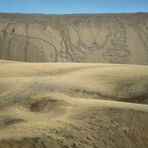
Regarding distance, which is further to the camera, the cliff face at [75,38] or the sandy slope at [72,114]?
the cliff face at [75,38]

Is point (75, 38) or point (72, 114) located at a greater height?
point (75, 38)

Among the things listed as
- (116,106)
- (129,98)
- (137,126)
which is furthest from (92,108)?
(129,98)

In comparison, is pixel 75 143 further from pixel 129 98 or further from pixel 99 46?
pixel 99 46

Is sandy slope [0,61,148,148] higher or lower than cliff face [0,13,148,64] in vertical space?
lower

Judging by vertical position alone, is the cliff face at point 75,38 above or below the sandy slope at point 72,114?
above
